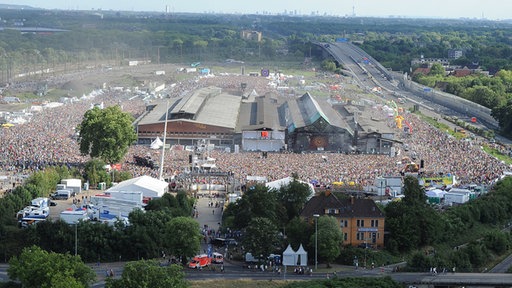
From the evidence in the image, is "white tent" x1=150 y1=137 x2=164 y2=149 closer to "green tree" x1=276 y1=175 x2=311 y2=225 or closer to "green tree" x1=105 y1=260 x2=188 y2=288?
"green tree" x1=276 y1=175 x2=311 y2=225

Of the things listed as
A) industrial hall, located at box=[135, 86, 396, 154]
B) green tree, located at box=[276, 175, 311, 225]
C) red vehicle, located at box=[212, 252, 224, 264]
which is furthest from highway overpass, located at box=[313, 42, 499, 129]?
red vehicle, located at box=[212, 252, 224, 264]

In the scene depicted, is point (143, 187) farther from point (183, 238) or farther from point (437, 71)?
point (437, 71)

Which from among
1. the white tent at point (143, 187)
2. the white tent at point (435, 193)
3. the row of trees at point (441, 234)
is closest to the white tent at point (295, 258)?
the row of trees at point (441, 234)

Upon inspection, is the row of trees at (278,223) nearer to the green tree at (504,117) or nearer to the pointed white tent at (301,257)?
the pointed white tent at (301,257)

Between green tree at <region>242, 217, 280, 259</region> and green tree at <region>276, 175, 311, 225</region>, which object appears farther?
green tree at <region>276, 175, 311, 225</region>

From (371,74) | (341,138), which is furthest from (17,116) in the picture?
(371,74)

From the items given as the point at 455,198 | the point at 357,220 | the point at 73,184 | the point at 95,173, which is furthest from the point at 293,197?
the point at 95,173
